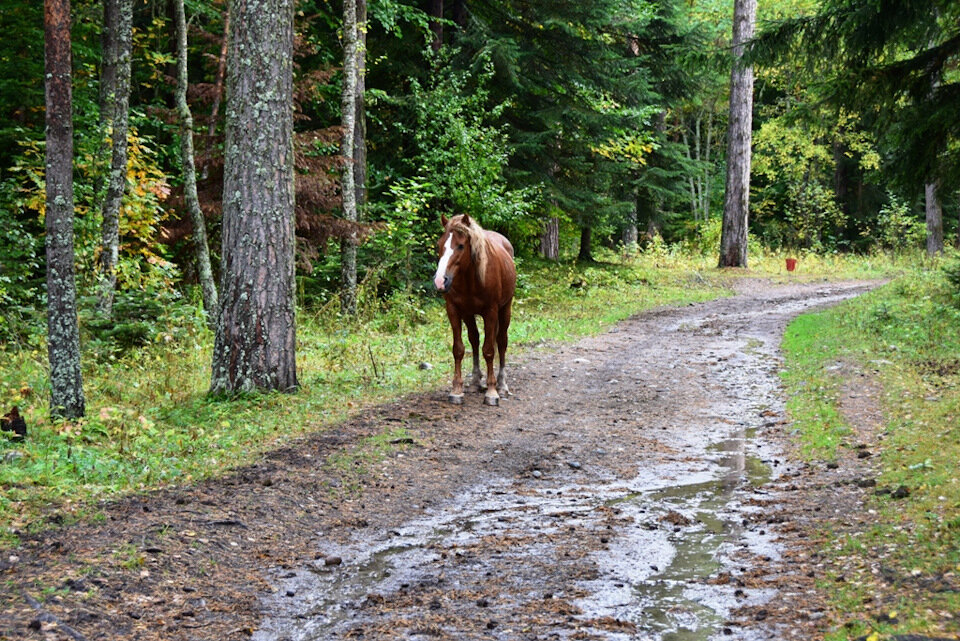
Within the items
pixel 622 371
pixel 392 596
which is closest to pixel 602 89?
pixel 622 371

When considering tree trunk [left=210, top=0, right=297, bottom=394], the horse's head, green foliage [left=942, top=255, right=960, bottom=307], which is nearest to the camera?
the horse's head

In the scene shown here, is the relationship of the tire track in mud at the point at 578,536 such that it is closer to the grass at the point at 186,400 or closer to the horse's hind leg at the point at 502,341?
the horse's hind leg at the point at 502,341

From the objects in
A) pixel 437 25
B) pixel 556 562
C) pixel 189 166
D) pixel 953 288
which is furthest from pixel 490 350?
pixel 437 25

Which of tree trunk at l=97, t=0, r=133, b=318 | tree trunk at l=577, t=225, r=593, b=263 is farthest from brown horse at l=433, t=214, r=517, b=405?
tree trunk at l=577, t=225, r=593, b=263

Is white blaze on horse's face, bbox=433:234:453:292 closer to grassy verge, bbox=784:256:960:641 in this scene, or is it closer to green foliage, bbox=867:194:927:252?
grassy verge, bbox=784:256:960:641

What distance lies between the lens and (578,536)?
5844mm

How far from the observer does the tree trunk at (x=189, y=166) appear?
1355cm

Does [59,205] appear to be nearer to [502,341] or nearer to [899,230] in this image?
[502,341]

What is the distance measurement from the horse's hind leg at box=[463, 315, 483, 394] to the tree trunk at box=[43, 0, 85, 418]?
15.2ft

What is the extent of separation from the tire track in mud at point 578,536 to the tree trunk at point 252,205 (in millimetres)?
2379

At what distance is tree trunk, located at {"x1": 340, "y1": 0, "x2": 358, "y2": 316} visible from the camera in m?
15.6

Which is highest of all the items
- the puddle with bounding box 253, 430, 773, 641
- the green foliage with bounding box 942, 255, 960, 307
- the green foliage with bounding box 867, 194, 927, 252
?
the green foliage with bounding box 867, 194, 927, 252

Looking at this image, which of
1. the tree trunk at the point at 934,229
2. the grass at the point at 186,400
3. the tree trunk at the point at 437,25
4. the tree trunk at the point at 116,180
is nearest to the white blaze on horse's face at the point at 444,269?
the grass at the point at 186,400

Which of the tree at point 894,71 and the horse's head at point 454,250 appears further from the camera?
the tree at point 894,71
